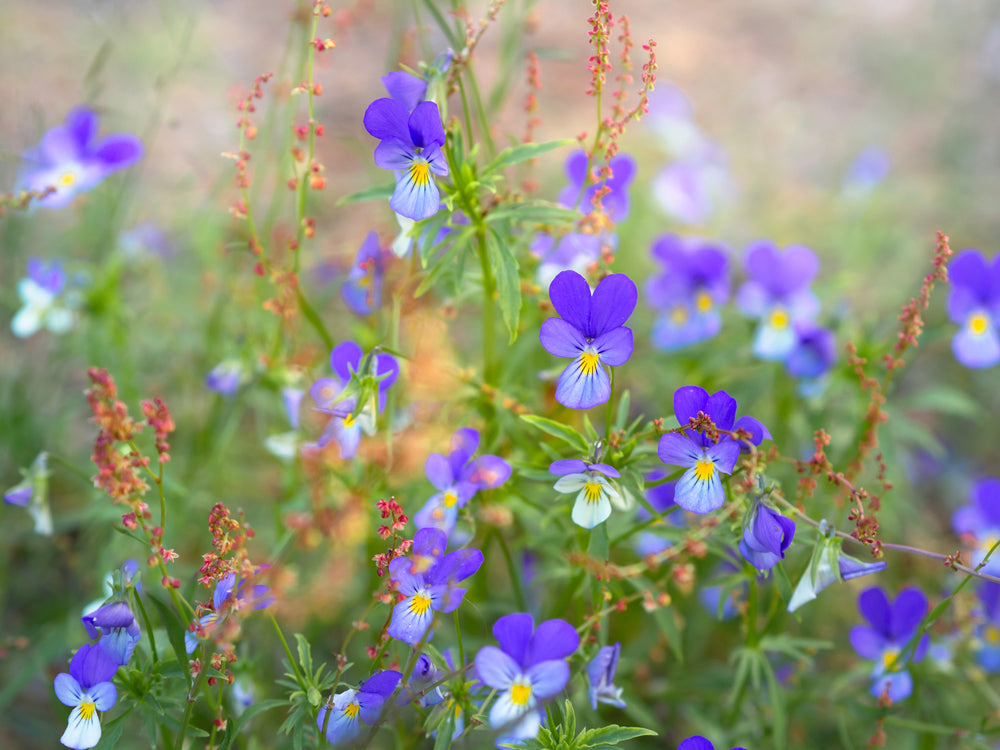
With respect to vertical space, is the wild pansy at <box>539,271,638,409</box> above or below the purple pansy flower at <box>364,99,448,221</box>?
below

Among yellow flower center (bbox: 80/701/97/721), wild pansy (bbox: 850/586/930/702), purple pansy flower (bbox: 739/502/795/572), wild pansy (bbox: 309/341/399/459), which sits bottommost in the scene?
wild pansy (bbox: 850/586/930/702)

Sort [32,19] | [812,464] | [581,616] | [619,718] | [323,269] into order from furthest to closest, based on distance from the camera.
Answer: [32,19], [323,269], [619,718], [581,616], [812,464]

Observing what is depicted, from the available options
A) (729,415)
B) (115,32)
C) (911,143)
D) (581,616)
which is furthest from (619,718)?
(115,32)

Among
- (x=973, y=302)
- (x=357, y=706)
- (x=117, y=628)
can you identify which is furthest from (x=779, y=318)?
(x=117, y=628)

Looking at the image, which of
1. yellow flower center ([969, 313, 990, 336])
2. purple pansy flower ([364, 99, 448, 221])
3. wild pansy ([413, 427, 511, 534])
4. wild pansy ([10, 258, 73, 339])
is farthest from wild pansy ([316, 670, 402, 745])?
yellow flower center ([969, 313, 990, 336])

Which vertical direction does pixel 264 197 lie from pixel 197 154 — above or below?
below

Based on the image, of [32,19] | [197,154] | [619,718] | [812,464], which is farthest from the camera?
[32,19]

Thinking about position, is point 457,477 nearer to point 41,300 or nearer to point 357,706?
point 357,706

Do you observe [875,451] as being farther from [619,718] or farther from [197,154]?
[197,154]

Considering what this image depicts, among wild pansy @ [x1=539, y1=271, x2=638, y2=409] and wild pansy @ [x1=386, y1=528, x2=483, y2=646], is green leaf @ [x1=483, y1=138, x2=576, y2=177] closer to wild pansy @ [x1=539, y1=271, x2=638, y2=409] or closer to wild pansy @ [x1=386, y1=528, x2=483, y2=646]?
wild pansy @ [x1=539, y1=271, x2=638, y2=409]
